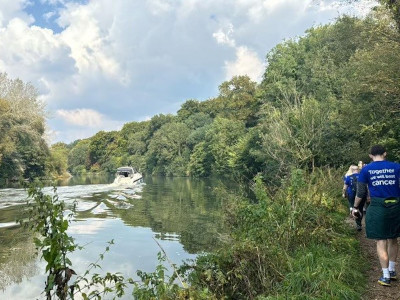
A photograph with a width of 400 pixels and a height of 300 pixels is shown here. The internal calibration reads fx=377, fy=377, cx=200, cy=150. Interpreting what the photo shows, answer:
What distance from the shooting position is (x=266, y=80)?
156 feet

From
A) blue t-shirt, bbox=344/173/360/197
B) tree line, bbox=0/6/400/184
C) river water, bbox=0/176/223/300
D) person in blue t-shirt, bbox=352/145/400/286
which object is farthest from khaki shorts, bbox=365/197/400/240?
tree line, bbox=0/6/400/184

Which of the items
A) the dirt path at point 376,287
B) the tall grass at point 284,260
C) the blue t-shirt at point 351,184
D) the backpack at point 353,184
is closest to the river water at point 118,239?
the tall grass at point 284,260

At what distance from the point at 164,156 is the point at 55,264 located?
286 feet

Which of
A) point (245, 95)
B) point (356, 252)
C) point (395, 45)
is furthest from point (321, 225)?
point (245, 95)

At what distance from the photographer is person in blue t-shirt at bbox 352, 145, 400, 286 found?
5543mm

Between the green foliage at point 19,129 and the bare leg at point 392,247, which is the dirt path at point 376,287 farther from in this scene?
the green foliage at point 19,129

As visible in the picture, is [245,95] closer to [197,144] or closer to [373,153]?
[197,144]

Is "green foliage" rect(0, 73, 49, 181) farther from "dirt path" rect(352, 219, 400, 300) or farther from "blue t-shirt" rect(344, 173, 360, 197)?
"dirt path" rect(352, 219, 400, 300)

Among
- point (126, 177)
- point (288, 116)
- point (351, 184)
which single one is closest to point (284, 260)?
point (351, 184)

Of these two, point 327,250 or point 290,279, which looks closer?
point 290,279

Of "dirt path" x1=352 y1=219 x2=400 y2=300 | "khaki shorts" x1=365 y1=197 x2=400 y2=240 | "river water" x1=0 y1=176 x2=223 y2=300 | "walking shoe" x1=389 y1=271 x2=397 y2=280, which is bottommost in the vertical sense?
"river water" x1=0 y1=176 x2=223 y2=300

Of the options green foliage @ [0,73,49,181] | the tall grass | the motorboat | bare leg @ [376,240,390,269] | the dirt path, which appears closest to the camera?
the dirt path

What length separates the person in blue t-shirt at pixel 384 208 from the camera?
5.54m

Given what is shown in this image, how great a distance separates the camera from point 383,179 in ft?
18.3
